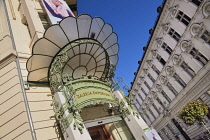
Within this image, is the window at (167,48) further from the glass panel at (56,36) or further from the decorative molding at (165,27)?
the glass panel at (56,36)

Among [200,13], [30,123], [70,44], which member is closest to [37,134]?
[30,123]

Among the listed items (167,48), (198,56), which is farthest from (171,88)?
(198,56)

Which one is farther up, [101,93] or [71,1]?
[71,1]

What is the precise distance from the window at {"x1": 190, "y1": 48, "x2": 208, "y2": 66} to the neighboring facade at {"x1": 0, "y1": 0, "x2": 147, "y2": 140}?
552 inches

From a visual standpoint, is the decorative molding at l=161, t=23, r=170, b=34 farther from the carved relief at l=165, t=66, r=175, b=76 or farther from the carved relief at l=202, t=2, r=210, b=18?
the carved relief at l=202, t=2, r=210, b=18

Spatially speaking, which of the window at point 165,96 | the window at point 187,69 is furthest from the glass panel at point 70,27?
the window at point 165,96

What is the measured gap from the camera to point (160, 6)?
22.0 meters

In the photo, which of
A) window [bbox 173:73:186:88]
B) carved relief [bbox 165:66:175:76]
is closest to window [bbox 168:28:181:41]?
carved relief [bbox 165:66:175:76]

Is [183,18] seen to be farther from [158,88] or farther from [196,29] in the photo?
[158,88]

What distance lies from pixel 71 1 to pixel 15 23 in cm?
646

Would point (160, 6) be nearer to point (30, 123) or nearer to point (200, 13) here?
point (200, 13)

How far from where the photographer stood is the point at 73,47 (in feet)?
21.3

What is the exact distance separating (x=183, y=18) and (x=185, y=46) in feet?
11.8

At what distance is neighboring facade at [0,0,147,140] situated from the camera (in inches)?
205
